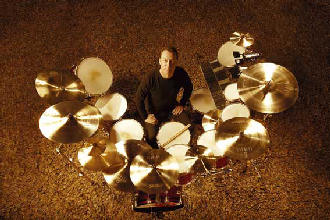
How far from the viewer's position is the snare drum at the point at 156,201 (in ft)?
10.9

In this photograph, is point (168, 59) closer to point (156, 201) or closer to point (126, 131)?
point (126, 131)

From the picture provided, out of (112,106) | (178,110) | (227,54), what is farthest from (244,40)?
(112,106)

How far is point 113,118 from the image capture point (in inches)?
156

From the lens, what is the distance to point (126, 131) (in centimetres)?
376

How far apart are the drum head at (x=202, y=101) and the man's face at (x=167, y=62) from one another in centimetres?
96

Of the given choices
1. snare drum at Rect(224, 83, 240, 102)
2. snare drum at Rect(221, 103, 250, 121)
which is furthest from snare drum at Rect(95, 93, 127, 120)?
snare drum at Rect(224, 83, 240, 102)

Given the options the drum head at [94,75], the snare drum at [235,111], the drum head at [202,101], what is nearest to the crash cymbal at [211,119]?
the snare drum at [235,111]

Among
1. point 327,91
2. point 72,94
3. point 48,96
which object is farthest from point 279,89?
point 48,96

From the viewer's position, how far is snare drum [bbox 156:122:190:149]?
372cm

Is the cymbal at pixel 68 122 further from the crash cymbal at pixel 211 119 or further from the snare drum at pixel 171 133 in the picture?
the crash cymbal at pixel 211 119

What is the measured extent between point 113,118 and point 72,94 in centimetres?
71

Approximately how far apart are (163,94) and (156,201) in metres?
1.40

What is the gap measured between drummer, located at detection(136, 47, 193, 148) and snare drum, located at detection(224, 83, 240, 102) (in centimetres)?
71

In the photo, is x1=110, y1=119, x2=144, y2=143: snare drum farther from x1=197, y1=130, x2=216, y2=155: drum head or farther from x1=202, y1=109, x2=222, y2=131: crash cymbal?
x1=202, y1=109, x2=222, y2=131: crash cymbal
